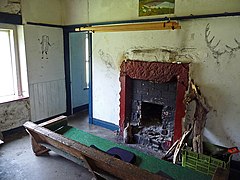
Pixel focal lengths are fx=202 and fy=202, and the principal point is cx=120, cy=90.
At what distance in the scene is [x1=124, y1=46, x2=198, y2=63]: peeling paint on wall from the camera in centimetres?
307

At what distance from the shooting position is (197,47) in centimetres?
298

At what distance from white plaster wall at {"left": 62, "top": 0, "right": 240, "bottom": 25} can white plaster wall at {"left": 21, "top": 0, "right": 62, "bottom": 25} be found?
15cm

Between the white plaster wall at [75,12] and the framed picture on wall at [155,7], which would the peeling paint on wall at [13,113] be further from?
the framed picture on wall at [155,7]

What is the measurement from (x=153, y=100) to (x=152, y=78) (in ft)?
1.36

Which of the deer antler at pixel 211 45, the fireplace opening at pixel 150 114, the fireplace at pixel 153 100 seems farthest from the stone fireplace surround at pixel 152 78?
the deer antler at pixel 211 45

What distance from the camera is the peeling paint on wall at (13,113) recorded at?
380cm

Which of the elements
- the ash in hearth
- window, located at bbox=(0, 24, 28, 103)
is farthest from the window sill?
the ash in hearth

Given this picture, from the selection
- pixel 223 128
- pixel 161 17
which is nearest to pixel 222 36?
pixel 161 17

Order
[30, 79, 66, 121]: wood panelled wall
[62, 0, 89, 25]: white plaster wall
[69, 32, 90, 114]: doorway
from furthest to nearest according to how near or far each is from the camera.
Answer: [69, 32, 90, 114]: doorway < [30, 79, 66, 121]: wood panelled wall < [62, 0, 89, 25]: white plaster wall

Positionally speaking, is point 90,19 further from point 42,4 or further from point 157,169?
point 157,169

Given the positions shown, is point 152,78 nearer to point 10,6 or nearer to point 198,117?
point 198,117

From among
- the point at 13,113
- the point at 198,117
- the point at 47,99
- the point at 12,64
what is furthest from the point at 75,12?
the point at 198,117

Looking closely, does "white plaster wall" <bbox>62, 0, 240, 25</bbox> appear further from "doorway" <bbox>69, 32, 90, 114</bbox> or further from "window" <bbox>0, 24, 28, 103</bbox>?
"window" <bbox>0, 24, 28, 103</bbox>

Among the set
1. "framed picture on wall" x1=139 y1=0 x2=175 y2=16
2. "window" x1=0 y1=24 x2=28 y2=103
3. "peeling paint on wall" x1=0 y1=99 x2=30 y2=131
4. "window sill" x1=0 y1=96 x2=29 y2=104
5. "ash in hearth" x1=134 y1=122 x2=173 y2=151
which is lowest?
"ash in hearth" x1=134 y1=122 x2=173 y2=151
